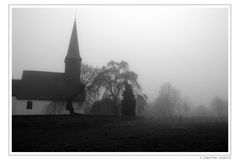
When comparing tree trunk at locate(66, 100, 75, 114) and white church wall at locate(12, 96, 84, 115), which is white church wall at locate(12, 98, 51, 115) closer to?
white church wall at locate(12, 96, 84, 115)

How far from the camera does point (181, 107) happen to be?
61.7 metres

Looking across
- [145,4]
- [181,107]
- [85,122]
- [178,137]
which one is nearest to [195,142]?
[178,137]

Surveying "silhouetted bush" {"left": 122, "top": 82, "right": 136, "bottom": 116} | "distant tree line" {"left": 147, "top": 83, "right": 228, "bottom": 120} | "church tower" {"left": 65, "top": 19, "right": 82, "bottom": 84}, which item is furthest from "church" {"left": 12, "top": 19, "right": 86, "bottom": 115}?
"distant tree line" {"left": 147, "top": 83, "right": 228, "bottom": 120}

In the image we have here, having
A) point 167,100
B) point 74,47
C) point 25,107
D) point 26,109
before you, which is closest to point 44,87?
point 25,107

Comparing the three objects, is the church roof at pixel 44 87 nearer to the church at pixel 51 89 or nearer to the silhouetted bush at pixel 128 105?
the church at pixel 51 89

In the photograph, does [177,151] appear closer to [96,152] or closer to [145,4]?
[96,152]

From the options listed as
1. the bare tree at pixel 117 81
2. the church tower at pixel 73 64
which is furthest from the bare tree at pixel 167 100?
the church tower at pixel 73 64

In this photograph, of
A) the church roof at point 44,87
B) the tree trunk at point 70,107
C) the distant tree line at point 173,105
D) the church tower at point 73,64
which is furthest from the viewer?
the distant tree line at point 173,105

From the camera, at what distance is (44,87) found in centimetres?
2798

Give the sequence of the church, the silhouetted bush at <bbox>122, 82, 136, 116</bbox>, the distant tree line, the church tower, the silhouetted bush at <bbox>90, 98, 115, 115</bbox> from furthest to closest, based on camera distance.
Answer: the distant tree line
the silhouetted bush at <bbox>90, 98, 115, 115</bbox>
the silhouetted bush at <bbox>122, 82, 136, 116</bbox>
the church tower
the church

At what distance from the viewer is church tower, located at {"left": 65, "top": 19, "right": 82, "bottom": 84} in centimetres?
2873

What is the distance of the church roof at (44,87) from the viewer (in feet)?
87.6

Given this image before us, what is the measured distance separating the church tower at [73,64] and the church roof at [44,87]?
3.18 ft

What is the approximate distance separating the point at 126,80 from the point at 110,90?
3009 mm
